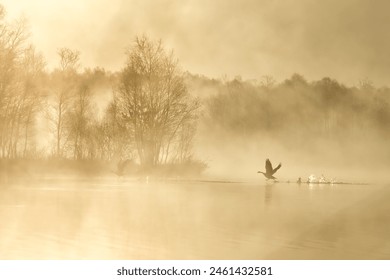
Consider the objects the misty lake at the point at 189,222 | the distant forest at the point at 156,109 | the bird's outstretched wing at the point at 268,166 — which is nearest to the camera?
the misty lake at the point at 189,222

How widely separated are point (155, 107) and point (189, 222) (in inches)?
101

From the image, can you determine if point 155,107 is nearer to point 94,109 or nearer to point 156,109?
point 156,109

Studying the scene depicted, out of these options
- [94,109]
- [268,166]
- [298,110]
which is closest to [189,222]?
[268,166]

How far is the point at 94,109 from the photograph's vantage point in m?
7.26

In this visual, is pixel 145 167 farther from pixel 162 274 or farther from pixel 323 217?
pixel 162 274

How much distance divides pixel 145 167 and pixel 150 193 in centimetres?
72

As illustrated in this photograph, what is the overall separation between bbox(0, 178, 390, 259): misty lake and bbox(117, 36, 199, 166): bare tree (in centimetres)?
52

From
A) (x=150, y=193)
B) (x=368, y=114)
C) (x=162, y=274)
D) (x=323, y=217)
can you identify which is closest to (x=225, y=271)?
(x=162, y=274)

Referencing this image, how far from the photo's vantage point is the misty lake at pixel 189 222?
415 centimetres

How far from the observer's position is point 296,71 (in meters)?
6.96

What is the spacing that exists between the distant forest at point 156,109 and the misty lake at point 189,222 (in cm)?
47

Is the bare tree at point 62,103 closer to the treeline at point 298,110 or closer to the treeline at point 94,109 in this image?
the treeline at point 94,109

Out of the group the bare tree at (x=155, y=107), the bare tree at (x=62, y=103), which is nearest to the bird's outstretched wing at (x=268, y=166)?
the bare tree at (x=155, y=107)

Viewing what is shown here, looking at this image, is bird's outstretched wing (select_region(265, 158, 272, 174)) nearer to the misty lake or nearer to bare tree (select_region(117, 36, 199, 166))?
the misty lake
